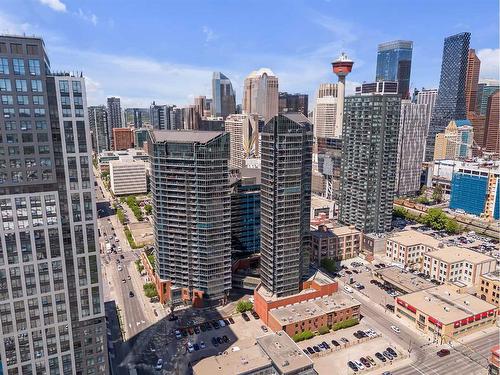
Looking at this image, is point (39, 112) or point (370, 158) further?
point (370, 158)

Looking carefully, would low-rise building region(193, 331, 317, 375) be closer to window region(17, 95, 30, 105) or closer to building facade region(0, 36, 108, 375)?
building facade region(0, 36, 108, 375)

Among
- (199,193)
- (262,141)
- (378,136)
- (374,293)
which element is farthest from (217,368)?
(378,136)

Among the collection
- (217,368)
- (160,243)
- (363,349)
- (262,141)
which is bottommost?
(363,349)

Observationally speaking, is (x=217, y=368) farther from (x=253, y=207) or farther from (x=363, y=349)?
(x=253, y=207)

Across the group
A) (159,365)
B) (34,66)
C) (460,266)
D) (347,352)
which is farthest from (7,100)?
(460,266)

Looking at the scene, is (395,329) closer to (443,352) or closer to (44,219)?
(443,352)

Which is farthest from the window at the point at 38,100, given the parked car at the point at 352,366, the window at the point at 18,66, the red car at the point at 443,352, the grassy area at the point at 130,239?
the grassy area at the point at 130,239

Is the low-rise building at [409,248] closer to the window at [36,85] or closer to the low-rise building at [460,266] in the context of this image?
the low-rise building at [460,266]

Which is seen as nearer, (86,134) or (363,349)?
(86,134)
